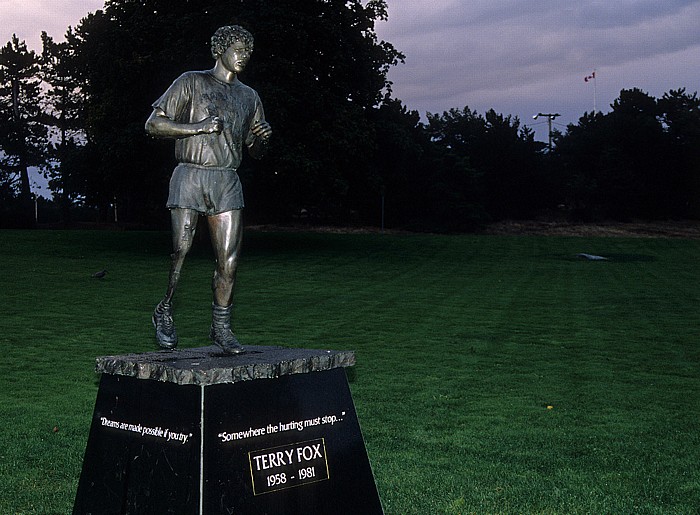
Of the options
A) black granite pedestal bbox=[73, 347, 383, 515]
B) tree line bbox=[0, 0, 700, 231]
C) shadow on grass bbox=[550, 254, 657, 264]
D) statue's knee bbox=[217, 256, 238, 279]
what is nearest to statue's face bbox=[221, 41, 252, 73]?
statue's knee bbox=[217, 256, 238, 279]

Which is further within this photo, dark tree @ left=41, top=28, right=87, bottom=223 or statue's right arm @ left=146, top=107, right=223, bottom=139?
dark tree @ left=41, top=28, right=87, bottom=223

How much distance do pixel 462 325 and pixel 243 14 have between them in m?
20.5

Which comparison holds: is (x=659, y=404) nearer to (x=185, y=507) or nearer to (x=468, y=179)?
(x=185, y=507)

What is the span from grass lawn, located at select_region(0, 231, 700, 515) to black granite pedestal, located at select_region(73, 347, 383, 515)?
102 centimetres

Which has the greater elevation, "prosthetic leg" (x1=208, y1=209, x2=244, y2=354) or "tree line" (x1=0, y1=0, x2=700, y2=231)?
"tree line" (x1=0, y1=0, x2=700, y2=231)

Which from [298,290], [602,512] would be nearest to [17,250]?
[298,290]

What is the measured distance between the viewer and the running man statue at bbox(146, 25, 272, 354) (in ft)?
19.9

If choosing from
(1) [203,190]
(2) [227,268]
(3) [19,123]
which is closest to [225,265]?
(2) [227,268]

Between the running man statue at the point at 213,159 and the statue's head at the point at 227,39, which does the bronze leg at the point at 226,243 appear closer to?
the running man statue at the point at 213,159

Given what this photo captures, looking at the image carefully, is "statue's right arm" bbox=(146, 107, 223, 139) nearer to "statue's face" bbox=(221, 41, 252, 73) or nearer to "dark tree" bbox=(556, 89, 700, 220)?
"statue's face" bbox=(221, 41, 252, 73)

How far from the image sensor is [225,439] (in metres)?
5.24

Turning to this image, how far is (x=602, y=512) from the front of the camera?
21.3 feet

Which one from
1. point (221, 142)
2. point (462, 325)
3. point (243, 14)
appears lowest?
point (462, 325)

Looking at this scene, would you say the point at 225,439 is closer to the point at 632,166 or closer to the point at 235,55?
the point at 235,55
